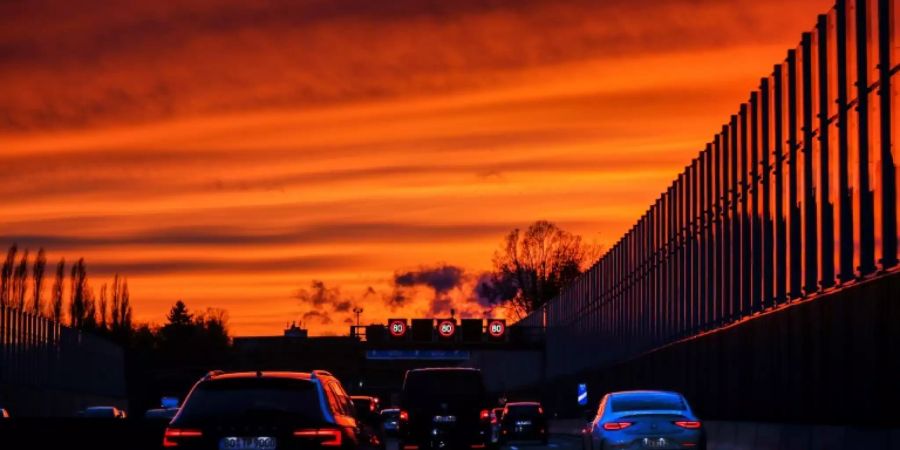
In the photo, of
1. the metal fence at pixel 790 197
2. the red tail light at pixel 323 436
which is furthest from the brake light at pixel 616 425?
→ the red tail light at pixel 323 436

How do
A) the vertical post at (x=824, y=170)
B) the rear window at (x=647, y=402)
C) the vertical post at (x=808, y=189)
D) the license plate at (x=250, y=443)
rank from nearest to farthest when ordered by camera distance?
the license plate at (x=250, y=443) → the rear window at (x=647, y=402) → the vertical post at (x=824, y=170) → the vertical post at (x=808, y=189)

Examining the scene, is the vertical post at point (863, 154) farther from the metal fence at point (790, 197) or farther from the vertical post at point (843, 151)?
the vertical post at point (843, 151)

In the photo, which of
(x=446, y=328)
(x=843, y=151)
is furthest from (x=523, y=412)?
(x=446, y=328)

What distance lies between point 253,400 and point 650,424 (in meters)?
13.5

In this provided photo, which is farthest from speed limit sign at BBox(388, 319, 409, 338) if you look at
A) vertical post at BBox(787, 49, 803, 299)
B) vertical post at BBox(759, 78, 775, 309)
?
vertical post at BBox(787, 49, 803, 299)

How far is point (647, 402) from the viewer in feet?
107

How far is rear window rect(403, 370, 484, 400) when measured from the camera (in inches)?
1539

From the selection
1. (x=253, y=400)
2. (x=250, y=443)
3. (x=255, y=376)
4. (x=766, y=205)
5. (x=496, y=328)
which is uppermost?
(x=496, y=328)

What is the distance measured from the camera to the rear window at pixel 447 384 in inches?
1539

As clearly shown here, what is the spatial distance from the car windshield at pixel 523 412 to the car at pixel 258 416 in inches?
1773

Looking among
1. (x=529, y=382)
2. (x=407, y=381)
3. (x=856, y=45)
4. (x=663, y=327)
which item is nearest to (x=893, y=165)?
(x=856, y=45)

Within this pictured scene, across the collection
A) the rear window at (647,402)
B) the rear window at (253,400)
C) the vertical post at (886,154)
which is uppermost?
the vertical post at (886,154)

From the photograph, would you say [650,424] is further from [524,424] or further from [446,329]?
[446,329]

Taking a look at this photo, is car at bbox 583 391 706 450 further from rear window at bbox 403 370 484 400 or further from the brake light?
rear window at bbox 403 370 484 400
